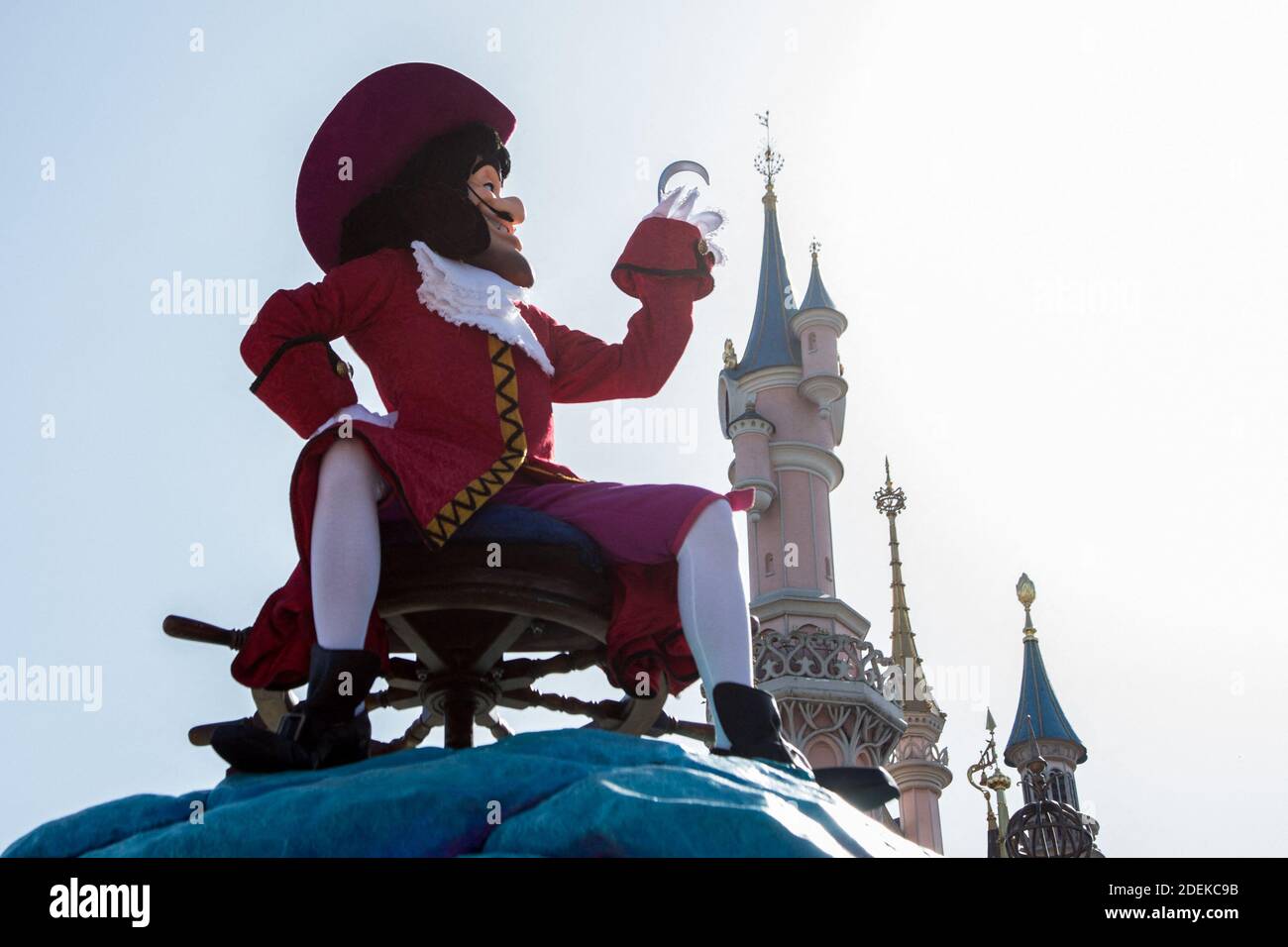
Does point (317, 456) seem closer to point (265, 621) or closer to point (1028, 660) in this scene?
point (265, 621)

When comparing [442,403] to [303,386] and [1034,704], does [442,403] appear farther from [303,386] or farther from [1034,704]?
[1034,704]

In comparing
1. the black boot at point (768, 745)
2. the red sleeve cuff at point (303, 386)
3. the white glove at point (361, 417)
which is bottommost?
the black boot at point (768, 745)

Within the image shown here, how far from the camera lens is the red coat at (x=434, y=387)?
3420mm

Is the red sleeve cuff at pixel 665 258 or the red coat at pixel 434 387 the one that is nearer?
the red coat at pixel 434 387

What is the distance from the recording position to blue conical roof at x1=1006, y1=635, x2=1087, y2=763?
2989cm

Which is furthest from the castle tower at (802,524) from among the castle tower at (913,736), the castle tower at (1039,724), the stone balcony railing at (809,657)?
the castle tower at (1039,724)

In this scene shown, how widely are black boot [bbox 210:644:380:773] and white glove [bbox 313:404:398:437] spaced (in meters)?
0.52

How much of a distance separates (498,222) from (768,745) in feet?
5.52

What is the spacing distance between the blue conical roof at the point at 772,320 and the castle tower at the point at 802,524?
0.02 metres

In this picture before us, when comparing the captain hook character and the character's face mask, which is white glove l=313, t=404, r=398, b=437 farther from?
the character's face mask

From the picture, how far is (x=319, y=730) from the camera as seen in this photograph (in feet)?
10.3

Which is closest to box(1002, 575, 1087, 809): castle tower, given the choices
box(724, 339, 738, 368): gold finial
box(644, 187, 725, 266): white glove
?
box(724, 339, 738, 368): gold finial

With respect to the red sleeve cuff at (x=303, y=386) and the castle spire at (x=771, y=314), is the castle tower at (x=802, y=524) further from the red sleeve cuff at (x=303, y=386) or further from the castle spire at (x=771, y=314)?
the red sleeve cuff at (x=303, y=386)
